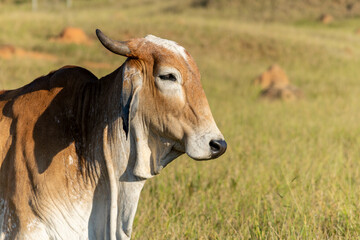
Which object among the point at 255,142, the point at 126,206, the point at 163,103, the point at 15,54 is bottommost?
the point at 15,54

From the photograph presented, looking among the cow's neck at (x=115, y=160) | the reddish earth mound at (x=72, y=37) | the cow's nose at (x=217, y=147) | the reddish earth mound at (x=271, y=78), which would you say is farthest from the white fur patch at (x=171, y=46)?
the reddish earth mound at (x=72, y=37)

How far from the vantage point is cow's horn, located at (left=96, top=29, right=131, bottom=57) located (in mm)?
2144

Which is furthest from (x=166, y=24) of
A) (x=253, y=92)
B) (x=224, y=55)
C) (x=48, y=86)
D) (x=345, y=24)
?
(x=48, y=86)

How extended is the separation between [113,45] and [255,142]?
4.86 meters

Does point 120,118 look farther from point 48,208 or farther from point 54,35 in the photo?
point 54,35

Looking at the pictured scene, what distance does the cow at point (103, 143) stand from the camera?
2199 millimetres

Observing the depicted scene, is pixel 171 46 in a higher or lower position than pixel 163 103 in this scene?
higher

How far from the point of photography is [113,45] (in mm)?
2168

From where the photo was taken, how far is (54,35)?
20.4m

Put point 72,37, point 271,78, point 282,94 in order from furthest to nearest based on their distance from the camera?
point 72,37 → point 271,78 → point 282,94

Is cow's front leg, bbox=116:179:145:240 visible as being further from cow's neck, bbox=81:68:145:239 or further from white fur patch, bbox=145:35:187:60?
white fur patch, bbox=145:35:187:60

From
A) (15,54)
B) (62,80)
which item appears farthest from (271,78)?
(62,80)

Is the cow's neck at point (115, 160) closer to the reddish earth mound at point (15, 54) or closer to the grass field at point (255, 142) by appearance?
the grass field at point (255, 142)

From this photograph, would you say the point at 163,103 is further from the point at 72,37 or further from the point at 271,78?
the point at 72,37
